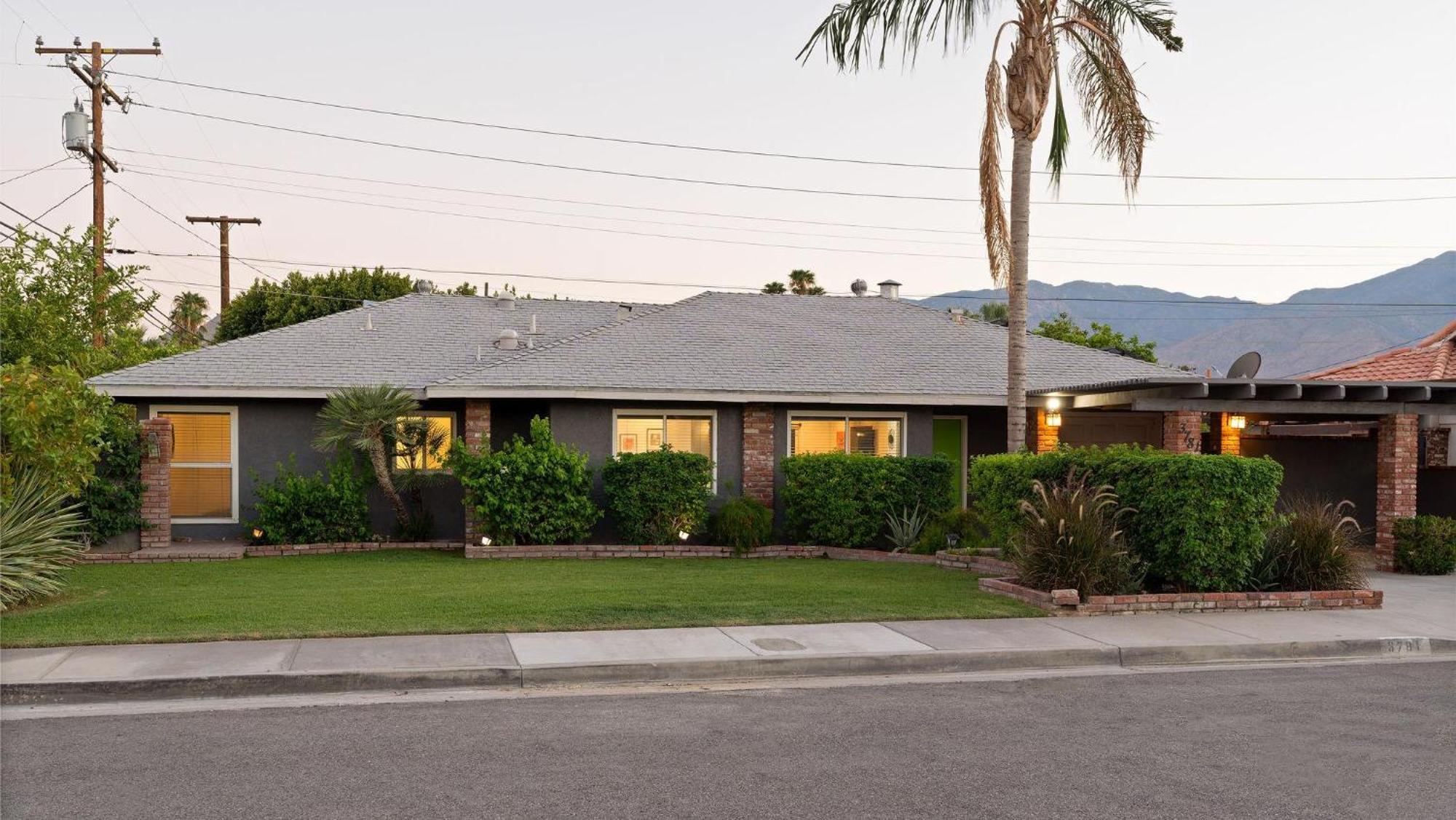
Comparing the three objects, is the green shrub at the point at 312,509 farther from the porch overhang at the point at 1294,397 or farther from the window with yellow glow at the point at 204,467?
the porch overhang at the point at 1294,397

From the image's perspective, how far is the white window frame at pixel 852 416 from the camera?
18.9 m

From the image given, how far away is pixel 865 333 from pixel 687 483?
670cm

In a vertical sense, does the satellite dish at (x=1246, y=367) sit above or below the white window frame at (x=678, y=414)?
above

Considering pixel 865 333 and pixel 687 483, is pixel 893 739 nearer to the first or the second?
pixel 687 483

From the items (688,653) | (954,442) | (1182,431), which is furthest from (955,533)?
(688,653)

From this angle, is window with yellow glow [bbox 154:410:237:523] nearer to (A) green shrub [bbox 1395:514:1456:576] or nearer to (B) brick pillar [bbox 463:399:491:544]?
(B) brick pillar [bbox 463:399:491:544]

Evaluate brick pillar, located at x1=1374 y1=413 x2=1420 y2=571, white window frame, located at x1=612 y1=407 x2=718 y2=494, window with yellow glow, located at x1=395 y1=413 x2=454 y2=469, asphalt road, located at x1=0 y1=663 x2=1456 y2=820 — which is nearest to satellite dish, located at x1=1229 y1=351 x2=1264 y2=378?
brick pillar, located at x1=1374 y1=413 x2=1420 y2=571

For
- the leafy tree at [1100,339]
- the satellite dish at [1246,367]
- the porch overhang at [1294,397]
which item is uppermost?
the leafy tree at [1100,339]

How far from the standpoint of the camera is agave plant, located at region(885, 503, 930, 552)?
666 inches

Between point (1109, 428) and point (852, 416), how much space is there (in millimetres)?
5994

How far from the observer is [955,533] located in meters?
16.6

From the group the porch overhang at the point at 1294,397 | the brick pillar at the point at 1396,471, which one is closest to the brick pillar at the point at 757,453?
the porch overhang at the point at 1294,397

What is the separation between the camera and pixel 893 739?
7051 mm

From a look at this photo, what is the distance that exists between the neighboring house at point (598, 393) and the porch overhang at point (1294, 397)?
1.81 m
